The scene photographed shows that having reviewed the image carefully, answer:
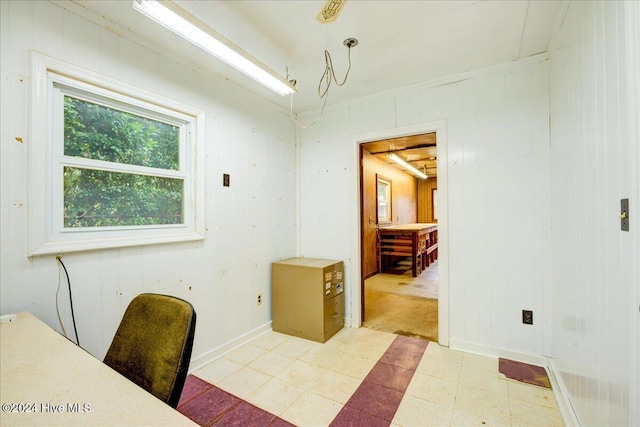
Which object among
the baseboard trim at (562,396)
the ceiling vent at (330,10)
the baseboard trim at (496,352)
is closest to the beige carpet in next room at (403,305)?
the baseboard trim at (496,352)

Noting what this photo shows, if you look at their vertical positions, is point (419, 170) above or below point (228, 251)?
above

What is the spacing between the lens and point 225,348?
103 inches

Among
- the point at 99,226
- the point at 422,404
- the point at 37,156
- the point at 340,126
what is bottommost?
the point at 422,404

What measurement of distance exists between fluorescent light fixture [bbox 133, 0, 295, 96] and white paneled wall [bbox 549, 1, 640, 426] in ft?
6.16

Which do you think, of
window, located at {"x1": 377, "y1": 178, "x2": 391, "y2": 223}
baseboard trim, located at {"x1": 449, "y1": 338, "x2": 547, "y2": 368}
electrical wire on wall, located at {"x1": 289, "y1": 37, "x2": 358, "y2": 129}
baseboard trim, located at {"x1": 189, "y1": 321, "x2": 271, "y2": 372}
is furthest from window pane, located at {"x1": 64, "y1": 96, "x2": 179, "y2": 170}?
window, located at {"x1": 377, "y1": 178, "x2": 391, "y2": 223}

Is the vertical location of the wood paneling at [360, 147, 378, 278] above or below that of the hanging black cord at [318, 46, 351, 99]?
below

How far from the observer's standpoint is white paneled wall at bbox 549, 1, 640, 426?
99 centimetres

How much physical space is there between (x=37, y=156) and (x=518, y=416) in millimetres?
3223

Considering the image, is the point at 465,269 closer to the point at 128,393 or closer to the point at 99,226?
the point at 128,393

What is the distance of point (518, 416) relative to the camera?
1.75 metres

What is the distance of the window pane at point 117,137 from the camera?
1762 millimetres

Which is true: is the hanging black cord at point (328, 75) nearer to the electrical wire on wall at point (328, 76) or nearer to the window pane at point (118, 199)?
the electrical wire on wall at point (328, 76)

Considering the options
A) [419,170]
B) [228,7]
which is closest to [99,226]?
[228,7]

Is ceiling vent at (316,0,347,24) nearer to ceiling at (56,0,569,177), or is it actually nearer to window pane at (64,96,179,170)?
ceiling at (56,0,569,177)
